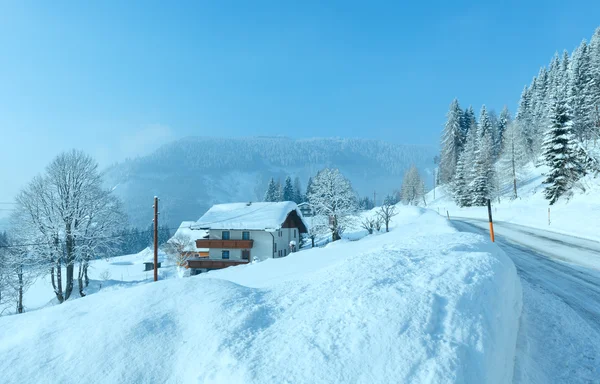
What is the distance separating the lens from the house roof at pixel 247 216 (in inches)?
1340

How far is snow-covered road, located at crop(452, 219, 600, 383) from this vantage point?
13.8 feet

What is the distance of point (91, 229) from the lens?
80.6 ft

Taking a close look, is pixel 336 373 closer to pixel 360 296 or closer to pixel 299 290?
pixel 360 296

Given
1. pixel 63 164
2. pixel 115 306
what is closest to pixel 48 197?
pixel 63 164

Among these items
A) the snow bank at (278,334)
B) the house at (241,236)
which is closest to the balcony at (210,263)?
the house at (241,236)

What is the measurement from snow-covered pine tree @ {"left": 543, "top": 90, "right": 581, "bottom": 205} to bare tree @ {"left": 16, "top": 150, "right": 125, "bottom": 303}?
41.2 metres

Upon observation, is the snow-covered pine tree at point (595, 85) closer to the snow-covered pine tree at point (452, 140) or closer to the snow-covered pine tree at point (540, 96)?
the snow-covered pine tree at point (540, 96)

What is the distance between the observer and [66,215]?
2314cm

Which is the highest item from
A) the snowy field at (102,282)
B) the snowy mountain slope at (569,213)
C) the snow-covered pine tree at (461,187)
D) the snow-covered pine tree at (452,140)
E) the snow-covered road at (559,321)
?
the snow-covered pine tree at (452,140)

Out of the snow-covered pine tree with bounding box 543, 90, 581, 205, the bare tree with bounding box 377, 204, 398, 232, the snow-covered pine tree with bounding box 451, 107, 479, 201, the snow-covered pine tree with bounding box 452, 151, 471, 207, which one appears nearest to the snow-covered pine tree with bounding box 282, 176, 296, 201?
the snow-covered pine tree with bounding box 451, 107, 479, 201

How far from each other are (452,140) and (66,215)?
66.7 m

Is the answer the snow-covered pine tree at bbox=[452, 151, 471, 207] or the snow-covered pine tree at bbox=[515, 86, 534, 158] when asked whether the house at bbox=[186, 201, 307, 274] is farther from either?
the snow-covered pine tree at bbox=[515, 86, 534, 158]

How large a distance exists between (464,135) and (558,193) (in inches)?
1545

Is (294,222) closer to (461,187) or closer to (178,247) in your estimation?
Result: (178,247)
